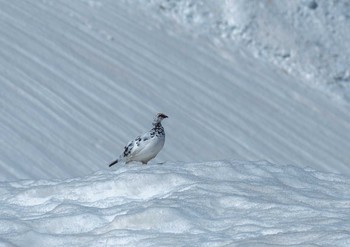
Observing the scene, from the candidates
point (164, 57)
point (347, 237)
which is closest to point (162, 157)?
point (164, 57)

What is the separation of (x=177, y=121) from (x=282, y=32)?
4021 mm

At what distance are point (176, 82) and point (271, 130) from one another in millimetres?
1253

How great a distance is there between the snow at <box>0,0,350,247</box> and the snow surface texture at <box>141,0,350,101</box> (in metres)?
0.02

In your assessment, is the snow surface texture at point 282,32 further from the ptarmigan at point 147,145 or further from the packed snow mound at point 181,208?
the packed snow mound at point 181,208

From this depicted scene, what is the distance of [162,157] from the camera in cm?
1074

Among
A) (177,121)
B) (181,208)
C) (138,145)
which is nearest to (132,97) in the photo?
(177,121)

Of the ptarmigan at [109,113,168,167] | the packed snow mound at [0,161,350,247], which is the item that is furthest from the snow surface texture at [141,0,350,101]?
the packed snow mound at [0,161,350,247]

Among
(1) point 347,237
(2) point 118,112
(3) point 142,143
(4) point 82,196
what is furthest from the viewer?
(2) point 118,112

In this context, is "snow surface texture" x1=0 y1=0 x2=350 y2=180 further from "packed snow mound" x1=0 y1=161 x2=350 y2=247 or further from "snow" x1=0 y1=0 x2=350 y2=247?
"packed snow mound" x1=0 y1=161 x2=350 y2=247

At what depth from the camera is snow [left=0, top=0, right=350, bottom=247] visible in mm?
4855

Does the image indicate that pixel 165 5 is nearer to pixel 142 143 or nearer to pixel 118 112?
pixel 118 112

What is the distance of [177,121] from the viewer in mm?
12070

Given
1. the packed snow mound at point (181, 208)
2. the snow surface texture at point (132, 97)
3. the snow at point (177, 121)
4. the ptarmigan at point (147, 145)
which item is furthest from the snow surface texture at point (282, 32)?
the packed snow mound at point (181, 208)

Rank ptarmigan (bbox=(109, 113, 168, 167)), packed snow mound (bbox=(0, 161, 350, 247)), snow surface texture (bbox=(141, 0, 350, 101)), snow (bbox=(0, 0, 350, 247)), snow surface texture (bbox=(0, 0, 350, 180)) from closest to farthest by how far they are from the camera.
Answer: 1. packed snow mound (bbox=(0, 161, 350, 247))
2. snow (bbox=(0, 0, 350, 247))
3. ptarmigan (bbox=(109, 113, 168, 167))
4. snow surface texture (bbox=(0, 0, 350, 180))
5. snow surface texture (bbox=(141, 0, 350, 101))
